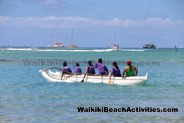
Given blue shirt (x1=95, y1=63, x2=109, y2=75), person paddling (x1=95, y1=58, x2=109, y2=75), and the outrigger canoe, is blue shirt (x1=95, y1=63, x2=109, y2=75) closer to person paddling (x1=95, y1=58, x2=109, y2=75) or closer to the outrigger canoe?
person paddling (x1=95, y1=58, x2=109, y2=75)

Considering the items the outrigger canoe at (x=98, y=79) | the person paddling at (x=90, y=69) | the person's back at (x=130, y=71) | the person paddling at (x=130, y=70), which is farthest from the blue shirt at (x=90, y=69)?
the person's back at (x=130, y=71)

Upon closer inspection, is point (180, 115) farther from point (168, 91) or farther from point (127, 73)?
point (127, 73)

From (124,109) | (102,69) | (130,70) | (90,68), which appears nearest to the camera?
(124,109)

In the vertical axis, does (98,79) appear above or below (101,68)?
below

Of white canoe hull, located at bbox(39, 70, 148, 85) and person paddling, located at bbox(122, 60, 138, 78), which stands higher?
person paddling, located at bbox(122, 60, 138, 78)

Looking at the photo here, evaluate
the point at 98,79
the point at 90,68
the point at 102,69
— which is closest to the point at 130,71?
the point at 102,69

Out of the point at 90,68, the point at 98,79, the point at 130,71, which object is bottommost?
the point at 98,79

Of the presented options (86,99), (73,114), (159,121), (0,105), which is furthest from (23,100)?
(159,121)

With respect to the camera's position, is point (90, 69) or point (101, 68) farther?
point (90, 69)

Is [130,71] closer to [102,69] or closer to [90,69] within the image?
[102,69]

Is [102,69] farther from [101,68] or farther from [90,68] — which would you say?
[90,68]

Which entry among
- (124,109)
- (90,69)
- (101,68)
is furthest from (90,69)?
(124,109)

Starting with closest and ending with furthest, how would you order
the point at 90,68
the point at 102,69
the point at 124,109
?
the point at 124,109 < the point at 102,69 < the point at 90,68

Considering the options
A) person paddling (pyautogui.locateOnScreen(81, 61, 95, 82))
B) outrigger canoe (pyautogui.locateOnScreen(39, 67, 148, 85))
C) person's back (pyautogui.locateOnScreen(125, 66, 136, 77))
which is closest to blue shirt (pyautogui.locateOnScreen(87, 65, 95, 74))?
person paddling (pyautogui.locateOnScreen(81, 61, 95, 82))
